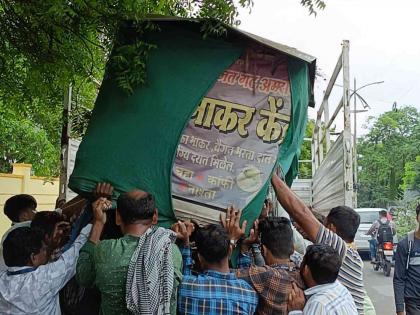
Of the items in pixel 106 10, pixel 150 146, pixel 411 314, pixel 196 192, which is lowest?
pixel 411 314

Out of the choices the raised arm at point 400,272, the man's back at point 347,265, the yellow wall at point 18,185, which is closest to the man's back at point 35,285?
the man's back at point 347,265

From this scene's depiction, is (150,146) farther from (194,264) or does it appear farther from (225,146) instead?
(194,264)

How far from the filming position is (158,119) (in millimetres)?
3020

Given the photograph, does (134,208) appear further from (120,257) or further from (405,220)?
(405,220)

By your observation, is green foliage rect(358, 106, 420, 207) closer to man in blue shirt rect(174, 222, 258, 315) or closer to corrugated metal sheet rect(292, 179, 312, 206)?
corrugated metal sheet rect(292, 179, 312, 206)

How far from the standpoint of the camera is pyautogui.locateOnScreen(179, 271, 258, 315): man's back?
2541 millimetres

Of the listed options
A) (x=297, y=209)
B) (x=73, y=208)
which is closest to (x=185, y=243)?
(x=297, y=209)

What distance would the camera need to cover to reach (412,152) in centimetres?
2600

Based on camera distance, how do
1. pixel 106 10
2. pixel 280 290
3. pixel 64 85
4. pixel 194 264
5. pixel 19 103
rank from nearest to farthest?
pixel 280 290
pixel 194 264
pixel 106 10
pixel 64 85
pixel 19 103

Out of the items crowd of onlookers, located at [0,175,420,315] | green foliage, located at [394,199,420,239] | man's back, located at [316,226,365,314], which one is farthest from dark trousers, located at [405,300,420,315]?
green foliage, located at [394,199,420,239]

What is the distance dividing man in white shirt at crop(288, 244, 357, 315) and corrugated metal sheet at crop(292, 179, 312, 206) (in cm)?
690

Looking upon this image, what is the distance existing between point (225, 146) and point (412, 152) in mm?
24919

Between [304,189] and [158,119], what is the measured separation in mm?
6921

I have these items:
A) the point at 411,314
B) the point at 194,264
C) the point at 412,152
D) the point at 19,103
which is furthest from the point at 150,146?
the point at 412,152
